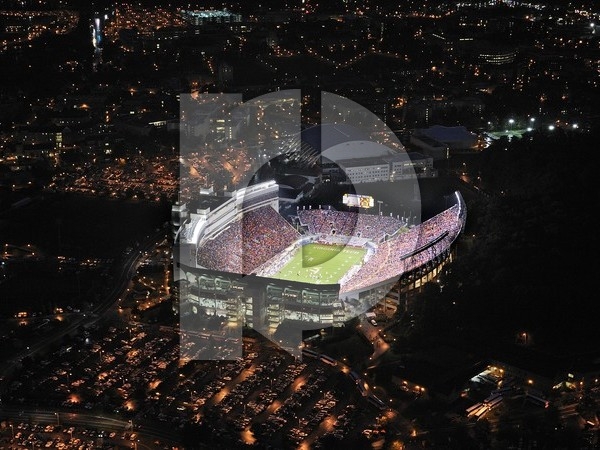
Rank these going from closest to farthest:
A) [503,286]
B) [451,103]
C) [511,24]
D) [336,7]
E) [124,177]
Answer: [503,286]
[124,177]
[451,103]
[511,24]
[336,7]

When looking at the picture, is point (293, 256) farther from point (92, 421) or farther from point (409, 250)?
point (92, 421)

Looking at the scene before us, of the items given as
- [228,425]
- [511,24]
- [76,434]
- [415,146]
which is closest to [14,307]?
[76,434]

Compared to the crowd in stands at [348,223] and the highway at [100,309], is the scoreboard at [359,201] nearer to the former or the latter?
the crowd in stands at [348,223]

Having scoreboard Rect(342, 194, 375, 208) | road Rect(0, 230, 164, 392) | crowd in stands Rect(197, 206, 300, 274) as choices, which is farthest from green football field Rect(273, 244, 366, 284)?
road Rect(0, 230, 164, 392)

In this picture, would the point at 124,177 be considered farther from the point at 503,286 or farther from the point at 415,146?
the point at 503,286

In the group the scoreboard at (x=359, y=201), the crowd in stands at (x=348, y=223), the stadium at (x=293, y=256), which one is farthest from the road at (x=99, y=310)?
the scoreboard at (x=359, y=201)

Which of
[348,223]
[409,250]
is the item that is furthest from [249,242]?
[409,250]
